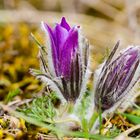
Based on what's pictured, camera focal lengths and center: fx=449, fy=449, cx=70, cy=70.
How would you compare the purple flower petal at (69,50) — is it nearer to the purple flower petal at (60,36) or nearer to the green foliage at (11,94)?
the purple flower petal at (60,36)

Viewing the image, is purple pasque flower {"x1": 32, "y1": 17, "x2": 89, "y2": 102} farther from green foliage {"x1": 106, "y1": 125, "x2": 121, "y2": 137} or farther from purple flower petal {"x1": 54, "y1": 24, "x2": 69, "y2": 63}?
green foliage {"x1": 106, "y1": 125, "x2": 121, "y2": 137}

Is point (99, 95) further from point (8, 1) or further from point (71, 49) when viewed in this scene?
point (8, 1)

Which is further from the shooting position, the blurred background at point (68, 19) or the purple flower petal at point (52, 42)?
the blurred background at point (68, 19)

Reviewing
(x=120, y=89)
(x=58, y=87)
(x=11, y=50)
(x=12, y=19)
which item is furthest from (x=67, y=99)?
(x=12, y=19)

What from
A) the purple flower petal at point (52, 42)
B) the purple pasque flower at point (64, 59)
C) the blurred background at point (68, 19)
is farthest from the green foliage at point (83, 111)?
the blurred background at point (68, 19)

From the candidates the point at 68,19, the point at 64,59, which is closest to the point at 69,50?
the point at 64,59
